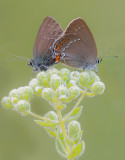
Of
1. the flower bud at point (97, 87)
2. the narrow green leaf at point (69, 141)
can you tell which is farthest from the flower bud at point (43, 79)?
the narrow green leaf at point (69, 141)

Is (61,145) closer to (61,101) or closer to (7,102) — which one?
(61,101)

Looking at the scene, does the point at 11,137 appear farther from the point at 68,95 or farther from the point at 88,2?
the point at 88,2

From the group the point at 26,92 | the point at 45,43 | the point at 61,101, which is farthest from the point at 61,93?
the point at 45,43

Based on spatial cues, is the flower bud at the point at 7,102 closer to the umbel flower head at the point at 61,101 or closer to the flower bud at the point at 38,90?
the umbel flower head at the point at 61,101

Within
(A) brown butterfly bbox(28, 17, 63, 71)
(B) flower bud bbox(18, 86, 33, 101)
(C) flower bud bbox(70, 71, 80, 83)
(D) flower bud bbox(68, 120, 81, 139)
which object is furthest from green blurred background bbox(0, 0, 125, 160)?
(B) flower bud bbox(18, 86, 33, 101)

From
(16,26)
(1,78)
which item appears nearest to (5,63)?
(1,78)

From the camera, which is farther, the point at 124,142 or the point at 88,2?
the point at 88,2
